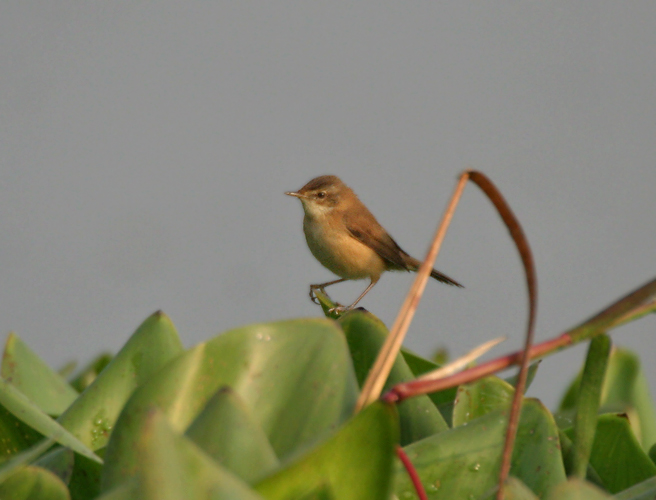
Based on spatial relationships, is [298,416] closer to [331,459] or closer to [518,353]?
[331,459]

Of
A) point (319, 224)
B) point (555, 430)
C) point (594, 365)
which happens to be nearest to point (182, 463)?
point (594, 365)

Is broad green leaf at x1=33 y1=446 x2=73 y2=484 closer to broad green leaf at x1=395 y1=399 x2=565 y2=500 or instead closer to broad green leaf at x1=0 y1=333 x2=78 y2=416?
broad green leaf at x1=395 y1=399 x2=565 y2=500

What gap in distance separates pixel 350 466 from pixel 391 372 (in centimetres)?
62

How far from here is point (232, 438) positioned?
0.83 meters

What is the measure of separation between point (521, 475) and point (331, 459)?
51cm

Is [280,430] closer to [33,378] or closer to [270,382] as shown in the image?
[270,382]

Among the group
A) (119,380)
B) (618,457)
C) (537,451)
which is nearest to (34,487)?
(119,380)

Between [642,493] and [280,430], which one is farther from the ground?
[280,430]

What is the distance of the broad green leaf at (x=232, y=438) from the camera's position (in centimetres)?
83

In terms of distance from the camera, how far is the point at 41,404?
1.63m

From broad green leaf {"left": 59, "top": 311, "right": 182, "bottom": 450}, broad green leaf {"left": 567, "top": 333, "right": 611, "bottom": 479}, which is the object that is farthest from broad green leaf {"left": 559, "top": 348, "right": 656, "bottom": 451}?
broad green leaf {"left": 59, "top": 311, "right": 182, "bottom": 450}

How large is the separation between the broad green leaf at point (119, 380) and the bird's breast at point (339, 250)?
304cm

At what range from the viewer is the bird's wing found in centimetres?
479

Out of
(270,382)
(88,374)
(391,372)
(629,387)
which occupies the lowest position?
(629,387)
